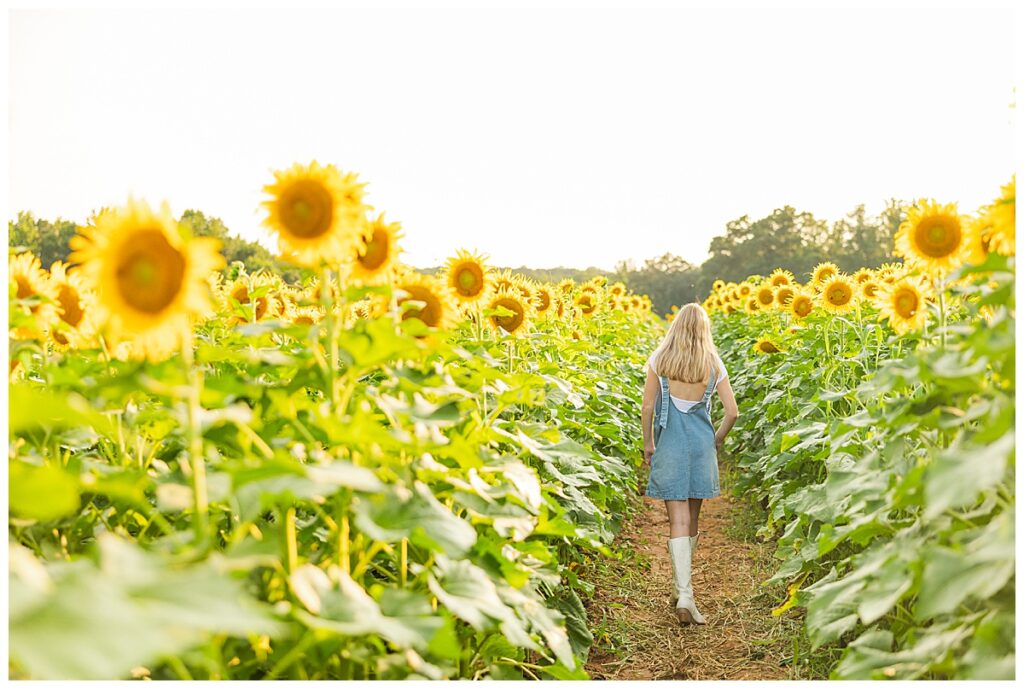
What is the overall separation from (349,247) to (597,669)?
3.34 meters

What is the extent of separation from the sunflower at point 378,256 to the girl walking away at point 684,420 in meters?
3.46

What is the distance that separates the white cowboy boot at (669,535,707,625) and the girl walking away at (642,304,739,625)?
0.04 metres

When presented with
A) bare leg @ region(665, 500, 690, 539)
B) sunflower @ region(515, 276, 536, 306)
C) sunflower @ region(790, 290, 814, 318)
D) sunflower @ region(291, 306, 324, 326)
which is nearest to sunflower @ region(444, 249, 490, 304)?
sunflower @ region(291, 306, 324, 326)

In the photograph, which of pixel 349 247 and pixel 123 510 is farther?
pixel 349 247

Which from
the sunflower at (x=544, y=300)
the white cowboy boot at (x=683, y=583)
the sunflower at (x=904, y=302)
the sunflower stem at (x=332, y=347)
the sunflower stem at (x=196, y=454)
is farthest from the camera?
the sunflower at (x=544, y=300)

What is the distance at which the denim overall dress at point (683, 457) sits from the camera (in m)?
6.04

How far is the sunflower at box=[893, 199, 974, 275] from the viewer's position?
12.2 ft

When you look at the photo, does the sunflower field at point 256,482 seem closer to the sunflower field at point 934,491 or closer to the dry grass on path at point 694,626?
the sunflower field at point 934,491

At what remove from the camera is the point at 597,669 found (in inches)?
195

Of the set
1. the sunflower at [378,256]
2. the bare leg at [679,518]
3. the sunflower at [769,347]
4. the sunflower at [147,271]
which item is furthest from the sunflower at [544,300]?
the sunflower at [147,271]

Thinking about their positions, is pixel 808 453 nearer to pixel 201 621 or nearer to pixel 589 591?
pixel 589 591

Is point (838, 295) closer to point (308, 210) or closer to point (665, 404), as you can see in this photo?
point (665, 404)

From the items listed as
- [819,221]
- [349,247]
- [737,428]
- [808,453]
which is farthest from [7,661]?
[819,221]

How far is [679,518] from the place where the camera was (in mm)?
6027
